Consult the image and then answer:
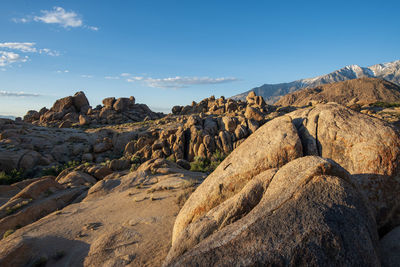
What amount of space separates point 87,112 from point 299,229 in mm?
76288

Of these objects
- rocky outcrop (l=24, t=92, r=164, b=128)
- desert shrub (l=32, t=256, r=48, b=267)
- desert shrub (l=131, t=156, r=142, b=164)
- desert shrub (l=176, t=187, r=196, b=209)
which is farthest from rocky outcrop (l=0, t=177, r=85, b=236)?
rocky outcrop (l=24, t=92, r=164, b=128)

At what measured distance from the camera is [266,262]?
12.5 ft

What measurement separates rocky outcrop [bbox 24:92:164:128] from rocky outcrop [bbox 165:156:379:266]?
65209 millimetres

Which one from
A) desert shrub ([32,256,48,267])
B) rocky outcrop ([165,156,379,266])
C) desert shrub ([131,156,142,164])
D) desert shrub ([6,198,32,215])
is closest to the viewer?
rocky outcrop ([165,156,379,266])

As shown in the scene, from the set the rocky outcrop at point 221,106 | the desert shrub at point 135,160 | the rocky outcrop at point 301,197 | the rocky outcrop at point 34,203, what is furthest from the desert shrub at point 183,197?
the rocky outcrop at point 221,106

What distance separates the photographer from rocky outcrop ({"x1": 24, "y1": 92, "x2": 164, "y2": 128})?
66.7 m

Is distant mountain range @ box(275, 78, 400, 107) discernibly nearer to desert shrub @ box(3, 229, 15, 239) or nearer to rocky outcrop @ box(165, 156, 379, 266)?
rocky outcrop @ box(165, 156, 379, 266)

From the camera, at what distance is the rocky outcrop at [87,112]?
219 feet

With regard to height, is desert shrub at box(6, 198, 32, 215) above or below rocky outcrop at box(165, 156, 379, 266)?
below

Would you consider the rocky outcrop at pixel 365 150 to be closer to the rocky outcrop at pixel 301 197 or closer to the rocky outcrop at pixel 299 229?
the rocky outcrop at pixel 301 197

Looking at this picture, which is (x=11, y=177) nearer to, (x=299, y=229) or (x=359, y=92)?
(x=299, y=229)

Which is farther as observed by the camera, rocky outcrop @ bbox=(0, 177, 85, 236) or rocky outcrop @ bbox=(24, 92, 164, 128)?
rocky outcrop @ bbox=(24, 92, 164, 128)

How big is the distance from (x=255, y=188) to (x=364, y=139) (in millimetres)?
3454

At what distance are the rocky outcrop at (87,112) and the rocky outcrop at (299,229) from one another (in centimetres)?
6521
